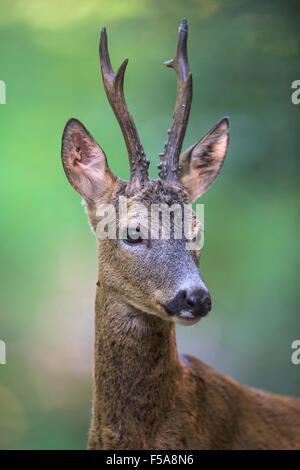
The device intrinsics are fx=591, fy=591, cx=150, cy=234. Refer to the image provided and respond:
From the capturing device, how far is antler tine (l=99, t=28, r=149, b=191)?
2467mm

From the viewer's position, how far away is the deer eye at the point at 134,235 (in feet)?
7.89

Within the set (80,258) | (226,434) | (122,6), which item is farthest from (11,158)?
(226,434)

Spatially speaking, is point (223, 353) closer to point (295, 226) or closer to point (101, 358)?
point (295, 226)

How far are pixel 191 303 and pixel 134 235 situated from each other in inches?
16.7

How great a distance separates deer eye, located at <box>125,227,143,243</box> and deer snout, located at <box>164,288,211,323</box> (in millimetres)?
329

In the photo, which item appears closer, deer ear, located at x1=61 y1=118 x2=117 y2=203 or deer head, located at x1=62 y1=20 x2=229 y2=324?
deer head, located at x1=62 y1=20 x2=229 y2=324

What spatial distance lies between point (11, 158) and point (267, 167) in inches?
89.5

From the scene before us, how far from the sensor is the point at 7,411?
503 cm
